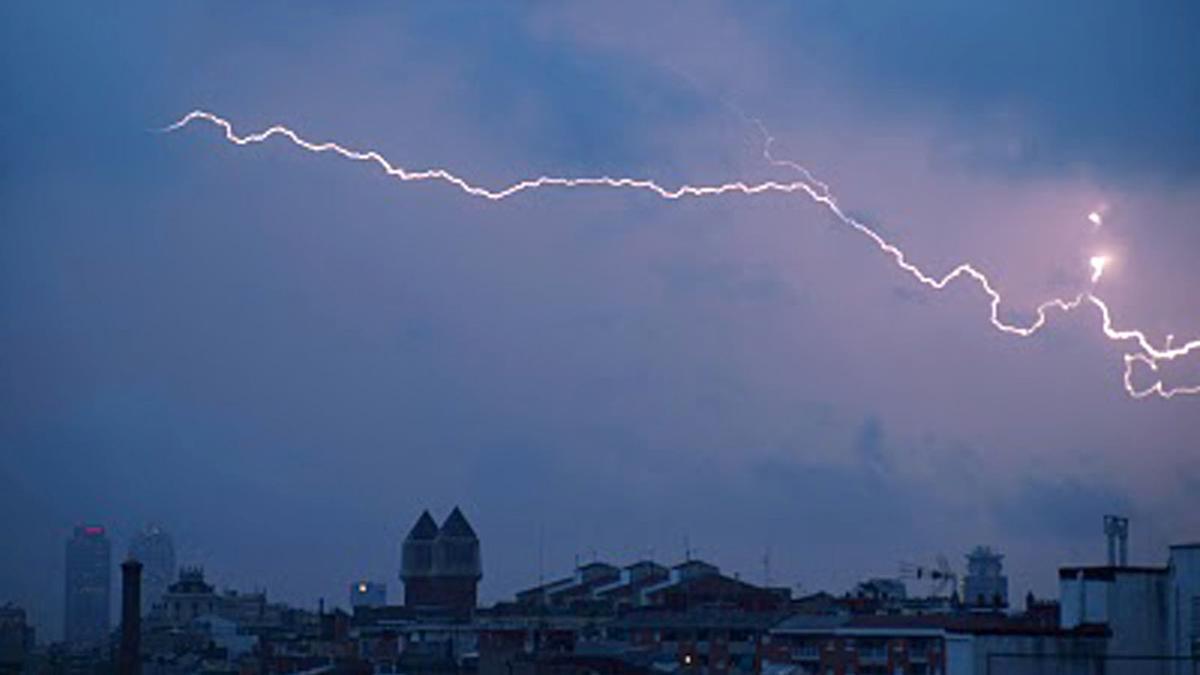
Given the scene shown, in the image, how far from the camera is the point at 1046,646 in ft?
47.1

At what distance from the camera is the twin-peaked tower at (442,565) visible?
66.6 m

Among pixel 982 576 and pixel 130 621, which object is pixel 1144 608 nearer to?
pixel 130 621

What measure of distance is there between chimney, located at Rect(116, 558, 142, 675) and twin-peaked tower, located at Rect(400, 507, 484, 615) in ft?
113

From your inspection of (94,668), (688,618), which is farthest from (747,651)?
(94,668)

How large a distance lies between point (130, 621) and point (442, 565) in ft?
125

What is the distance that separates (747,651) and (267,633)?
51.5ft

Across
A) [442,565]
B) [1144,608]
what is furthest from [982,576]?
[1144,608]

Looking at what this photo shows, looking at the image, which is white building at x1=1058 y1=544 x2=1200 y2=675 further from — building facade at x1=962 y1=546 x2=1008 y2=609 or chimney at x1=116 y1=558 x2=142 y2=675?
building facade at x1=962 y1=546 x2=1008 y2=609

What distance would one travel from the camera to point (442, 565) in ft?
221

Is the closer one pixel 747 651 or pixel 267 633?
pixel 747 651

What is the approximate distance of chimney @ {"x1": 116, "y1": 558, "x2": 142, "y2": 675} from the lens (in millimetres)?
28000

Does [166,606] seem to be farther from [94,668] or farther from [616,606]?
[94,668]

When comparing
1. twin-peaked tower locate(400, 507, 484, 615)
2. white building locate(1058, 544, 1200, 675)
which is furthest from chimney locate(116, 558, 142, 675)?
twin-peaked tower locate(400, 507, 484, 615)

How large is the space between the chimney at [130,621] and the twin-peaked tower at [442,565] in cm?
3456
